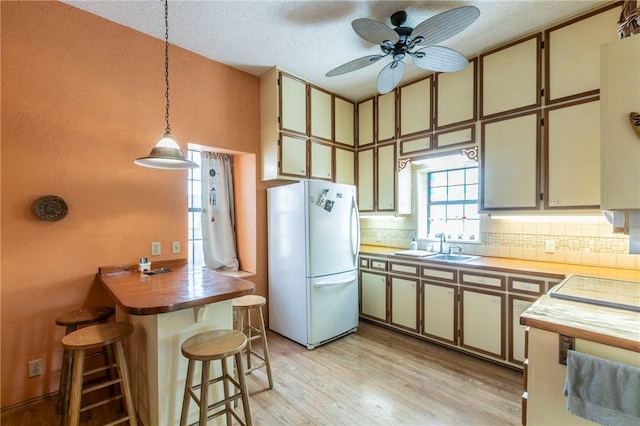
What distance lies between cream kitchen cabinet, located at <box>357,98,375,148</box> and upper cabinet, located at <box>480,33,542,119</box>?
140cm

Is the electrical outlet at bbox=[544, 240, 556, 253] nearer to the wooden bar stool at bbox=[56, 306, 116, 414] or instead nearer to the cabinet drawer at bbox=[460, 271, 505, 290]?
the cabinet drawer at bbox=[460, 271, 505, 290]

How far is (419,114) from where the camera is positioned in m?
3.43

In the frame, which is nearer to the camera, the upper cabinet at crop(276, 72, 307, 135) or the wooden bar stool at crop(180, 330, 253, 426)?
the wooden bar stool at crop(180, 330, 253, 426)

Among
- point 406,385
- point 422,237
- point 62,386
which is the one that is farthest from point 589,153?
point 62,386

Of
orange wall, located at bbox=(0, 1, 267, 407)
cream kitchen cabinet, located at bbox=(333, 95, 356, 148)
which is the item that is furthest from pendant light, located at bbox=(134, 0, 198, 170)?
cream kitchen cabinet, located at bbox=(333, 95, 356, 148)

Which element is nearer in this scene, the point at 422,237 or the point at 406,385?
the point at 406,385

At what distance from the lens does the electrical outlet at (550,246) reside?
2.77m

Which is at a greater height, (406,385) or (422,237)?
(422,237)

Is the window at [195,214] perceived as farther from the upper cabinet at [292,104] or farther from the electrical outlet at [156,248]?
the upper cabinet at [292,104]

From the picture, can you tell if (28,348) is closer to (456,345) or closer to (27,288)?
(27,288)

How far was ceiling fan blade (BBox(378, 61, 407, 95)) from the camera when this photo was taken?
8.03ft

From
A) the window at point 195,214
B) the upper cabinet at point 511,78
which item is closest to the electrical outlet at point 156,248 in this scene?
the window at point 195,214

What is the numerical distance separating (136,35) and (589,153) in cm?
399

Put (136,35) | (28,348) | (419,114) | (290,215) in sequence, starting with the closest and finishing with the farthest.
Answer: (28,348) → (136,35) → (290,215) → (419,114)
